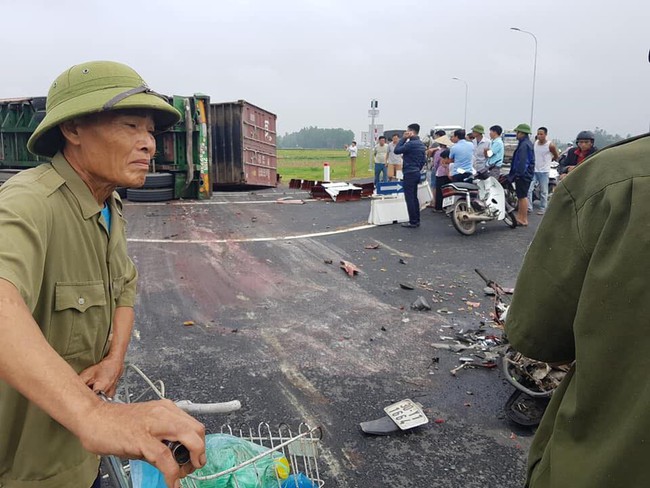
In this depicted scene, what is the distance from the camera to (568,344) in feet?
4.12

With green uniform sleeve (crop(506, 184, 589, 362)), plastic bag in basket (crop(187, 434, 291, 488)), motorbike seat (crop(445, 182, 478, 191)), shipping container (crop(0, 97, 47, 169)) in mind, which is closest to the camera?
green uniform sleeve (crop(506, 184, 589, 362))

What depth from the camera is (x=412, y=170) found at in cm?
1020

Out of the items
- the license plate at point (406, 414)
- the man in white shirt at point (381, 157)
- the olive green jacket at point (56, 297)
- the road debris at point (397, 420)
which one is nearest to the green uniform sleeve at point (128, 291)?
the olive green jacket at point (56, 297)

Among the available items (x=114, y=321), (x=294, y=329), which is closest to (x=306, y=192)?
(x=294, y=329)

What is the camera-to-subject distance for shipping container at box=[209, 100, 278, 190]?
14469 mm

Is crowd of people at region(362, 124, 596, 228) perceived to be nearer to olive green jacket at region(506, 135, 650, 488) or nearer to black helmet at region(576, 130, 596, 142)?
black helmet at region(576, 130, 596, 142)

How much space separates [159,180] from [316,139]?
115 metres

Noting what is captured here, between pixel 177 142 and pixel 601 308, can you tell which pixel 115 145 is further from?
pixel 177 142

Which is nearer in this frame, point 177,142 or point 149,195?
point 149,195

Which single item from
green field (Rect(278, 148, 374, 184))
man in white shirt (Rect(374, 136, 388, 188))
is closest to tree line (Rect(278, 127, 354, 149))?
green field (Rect(278, 148, 374, 184))

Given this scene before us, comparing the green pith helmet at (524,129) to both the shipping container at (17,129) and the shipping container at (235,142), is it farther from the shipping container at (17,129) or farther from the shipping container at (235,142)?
the shipping container at (17,129)

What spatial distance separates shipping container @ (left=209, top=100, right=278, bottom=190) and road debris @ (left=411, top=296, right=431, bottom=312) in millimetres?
10094

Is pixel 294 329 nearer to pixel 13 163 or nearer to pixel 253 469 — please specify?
pixel 253 469

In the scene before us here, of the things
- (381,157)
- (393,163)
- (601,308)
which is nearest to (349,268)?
(601,308)
